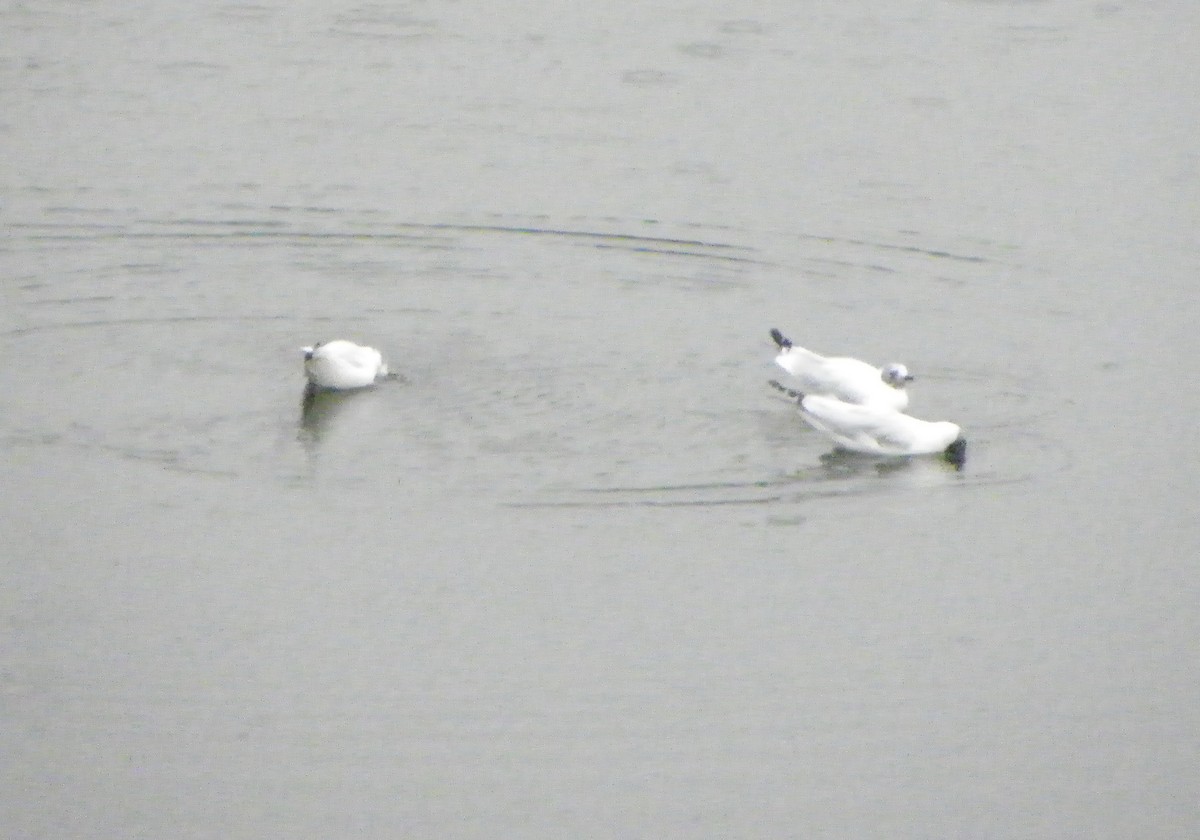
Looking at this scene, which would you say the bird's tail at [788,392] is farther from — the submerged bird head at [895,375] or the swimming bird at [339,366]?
the swimming bird at [339,366]

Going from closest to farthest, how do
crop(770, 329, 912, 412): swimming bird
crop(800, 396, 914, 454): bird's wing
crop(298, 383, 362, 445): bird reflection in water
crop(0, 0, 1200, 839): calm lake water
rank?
crop(0, 0, 1200, 839): calm lake water < crop(298, 383, 362, 445): bird reflection in water < crop(800, 396, 914, 454): bird's wing < crop(770, 329, 912, 412): swimming bird

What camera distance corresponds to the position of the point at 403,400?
13094 millimetres

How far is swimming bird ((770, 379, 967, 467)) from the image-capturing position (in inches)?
502

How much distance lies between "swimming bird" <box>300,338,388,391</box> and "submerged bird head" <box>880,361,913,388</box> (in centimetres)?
301

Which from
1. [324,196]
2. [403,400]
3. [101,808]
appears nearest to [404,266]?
[324,196]

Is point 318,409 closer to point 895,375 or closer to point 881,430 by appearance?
point 881,430

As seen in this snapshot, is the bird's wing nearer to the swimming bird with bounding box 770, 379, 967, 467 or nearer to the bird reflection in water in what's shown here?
the swimming bird with bounding box 770, 379, 967, 467

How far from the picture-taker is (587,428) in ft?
41.3

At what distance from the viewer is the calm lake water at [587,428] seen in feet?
30.6

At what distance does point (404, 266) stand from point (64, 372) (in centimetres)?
306

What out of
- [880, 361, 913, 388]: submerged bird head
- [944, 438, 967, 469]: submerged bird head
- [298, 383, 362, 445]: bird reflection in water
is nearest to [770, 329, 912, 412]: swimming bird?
[880, 361, 913, 388]: submerged bird head

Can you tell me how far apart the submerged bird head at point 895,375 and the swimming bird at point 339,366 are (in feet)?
9.89

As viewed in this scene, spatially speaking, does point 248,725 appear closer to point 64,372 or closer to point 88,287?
point 64,372

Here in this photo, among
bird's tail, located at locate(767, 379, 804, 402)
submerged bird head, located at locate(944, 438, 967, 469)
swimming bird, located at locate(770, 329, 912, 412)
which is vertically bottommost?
submerged bird head, located at locate(944, 438, 967, 469)
